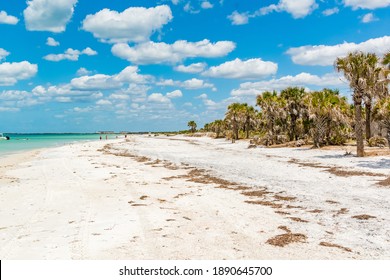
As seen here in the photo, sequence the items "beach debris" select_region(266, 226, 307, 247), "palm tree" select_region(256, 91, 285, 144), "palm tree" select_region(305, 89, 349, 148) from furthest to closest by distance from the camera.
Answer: "palm tree" select_region(256, 91, 285, 144) → "palm tree" select_region(305, 89, 349, 148) → "beach debris" select_region(266, 226, 307, 247)

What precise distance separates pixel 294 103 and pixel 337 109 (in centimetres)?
1231

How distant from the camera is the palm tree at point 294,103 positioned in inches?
2058

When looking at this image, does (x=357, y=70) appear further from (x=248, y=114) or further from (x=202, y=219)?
(x=248, y=114)

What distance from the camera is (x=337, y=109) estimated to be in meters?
40.5

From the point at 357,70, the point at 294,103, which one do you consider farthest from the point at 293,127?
the point at 357,70

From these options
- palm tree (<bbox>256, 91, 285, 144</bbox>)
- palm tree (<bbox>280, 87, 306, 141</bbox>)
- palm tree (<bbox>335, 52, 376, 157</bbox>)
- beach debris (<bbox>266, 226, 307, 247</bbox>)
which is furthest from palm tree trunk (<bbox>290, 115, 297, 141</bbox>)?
beach debris (<bbox>266, 226, 307, 247</bbox>)

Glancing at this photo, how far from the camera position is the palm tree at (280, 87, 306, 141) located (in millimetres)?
52281

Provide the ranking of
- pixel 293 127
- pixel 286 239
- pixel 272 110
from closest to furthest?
1. pixel 286 239
2. pixel 293 127
3. pixel 272 110

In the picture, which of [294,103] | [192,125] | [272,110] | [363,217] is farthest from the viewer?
[192,125]

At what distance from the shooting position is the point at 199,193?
15430 millimetres

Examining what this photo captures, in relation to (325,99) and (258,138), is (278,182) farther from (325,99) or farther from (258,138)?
(258,138)

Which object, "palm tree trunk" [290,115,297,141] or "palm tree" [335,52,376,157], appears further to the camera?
"palm tree trunk" [290,115,297,141]

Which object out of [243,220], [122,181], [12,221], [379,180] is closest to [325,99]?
[379,180]

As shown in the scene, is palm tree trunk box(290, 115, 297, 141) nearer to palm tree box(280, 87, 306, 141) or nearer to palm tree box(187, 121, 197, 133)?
palm tree box(280, 87, 306, 141)
